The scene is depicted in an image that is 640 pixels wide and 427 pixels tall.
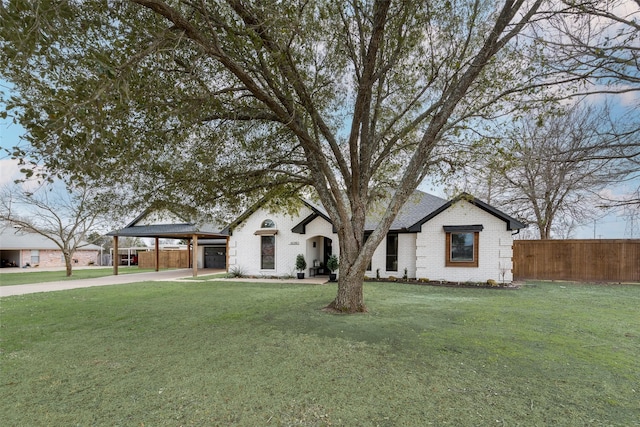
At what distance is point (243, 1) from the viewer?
17.3 ft

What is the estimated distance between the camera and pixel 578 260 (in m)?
14.8

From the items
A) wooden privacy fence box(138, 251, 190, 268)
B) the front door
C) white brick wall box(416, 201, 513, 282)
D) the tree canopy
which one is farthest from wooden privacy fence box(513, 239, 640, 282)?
wooden privacy fence box(138, 251, 190, 268)

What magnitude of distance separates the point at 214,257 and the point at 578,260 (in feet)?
78.7

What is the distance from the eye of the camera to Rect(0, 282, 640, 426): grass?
3.16m

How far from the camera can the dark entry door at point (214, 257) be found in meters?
26.0

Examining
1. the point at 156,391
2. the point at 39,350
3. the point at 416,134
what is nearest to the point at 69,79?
the point at 39,350

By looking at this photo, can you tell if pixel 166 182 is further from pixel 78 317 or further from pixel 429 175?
pixel 429 175

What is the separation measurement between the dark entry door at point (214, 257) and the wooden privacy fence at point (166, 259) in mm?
2017

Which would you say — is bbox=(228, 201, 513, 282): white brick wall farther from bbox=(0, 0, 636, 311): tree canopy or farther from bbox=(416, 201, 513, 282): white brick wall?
A: bbox=(0, 0, 636, 311): tree canopy

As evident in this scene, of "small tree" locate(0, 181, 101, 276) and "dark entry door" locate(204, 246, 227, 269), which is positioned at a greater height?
"small tree" locate(0, 181, 101, 276)

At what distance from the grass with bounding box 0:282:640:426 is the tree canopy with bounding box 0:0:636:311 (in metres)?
2.47

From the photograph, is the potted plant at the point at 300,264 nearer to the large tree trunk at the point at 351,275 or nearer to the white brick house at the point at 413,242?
the white brick house at the point at 413,242

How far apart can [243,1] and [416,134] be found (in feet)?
19.4

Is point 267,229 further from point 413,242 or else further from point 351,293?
point 351,293
